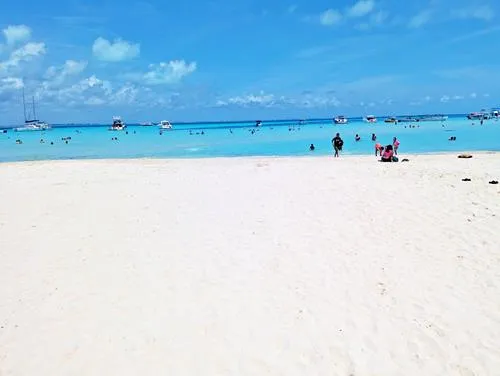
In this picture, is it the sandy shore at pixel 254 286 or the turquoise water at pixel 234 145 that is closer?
the sandy shore at pixel 254 286

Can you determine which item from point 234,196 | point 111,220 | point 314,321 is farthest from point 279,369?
point 234,196

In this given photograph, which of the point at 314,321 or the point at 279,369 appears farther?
the point at 314,321

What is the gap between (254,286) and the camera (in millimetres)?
6914

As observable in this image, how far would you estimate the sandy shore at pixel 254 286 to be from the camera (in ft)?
16.7

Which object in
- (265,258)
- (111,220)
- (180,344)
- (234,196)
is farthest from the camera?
(234,196)

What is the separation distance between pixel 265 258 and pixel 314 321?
240 cm

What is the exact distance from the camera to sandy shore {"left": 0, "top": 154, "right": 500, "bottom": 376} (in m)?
5.10

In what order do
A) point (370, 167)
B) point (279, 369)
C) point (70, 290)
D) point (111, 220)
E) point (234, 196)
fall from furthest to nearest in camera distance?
point (370, 167) → point (234, 196) → point (111, 220) → point (70, 290) → point (279, 369)

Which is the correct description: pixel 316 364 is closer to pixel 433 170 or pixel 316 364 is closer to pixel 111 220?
pixel 111 220

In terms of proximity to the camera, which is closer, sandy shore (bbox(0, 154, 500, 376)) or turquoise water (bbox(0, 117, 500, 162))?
sandy shore (bbox(0, 154, 500, 376))

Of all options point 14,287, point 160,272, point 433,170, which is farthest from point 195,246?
point 433,170

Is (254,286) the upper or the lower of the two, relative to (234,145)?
lower

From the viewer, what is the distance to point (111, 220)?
36.2 feet

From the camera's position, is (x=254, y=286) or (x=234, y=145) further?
(x=234, y=145)
